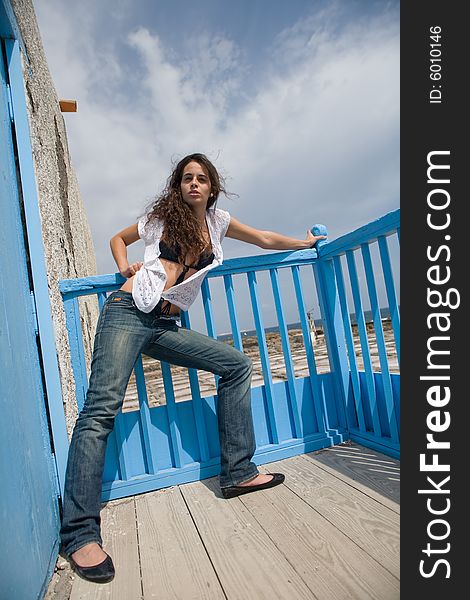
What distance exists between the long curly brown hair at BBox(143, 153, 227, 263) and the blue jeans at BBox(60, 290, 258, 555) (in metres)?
0.34

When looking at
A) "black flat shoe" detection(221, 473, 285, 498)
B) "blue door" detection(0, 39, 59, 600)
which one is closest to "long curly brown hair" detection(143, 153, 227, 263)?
"blue door" detection(0, 39, 59, 600)

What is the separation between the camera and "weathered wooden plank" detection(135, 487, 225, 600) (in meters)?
1.06

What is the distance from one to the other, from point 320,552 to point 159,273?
119 centimetres

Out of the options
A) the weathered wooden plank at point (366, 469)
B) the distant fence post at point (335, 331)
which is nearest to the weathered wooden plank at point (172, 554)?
the weathered wooden plank at point (366, 469)

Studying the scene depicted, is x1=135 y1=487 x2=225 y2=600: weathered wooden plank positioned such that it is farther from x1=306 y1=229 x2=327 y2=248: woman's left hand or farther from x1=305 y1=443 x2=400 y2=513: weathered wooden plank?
x1=306 y1=229 x2=327 y2=248: woman's left hand

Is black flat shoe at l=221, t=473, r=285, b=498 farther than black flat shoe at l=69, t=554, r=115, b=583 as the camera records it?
Yes

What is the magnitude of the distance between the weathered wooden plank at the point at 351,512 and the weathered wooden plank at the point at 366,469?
4 centimetres

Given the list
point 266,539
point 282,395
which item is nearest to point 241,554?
point 266,539

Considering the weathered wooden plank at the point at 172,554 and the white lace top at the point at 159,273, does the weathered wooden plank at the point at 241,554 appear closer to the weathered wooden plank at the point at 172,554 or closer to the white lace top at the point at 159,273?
the weathered wooden plank at the point at 172,554

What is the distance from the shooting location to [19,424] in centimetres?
108

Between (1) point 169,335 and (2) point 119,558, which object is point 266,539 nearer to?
(2) point 119,558

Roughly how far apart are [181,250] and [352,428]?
137 cm

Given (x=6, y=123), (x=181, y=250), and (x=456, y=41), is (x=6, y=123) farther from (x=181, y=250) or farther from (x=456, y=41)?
(x=456, y=41)

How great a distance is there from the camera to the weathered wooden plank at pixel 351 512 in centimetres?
112
